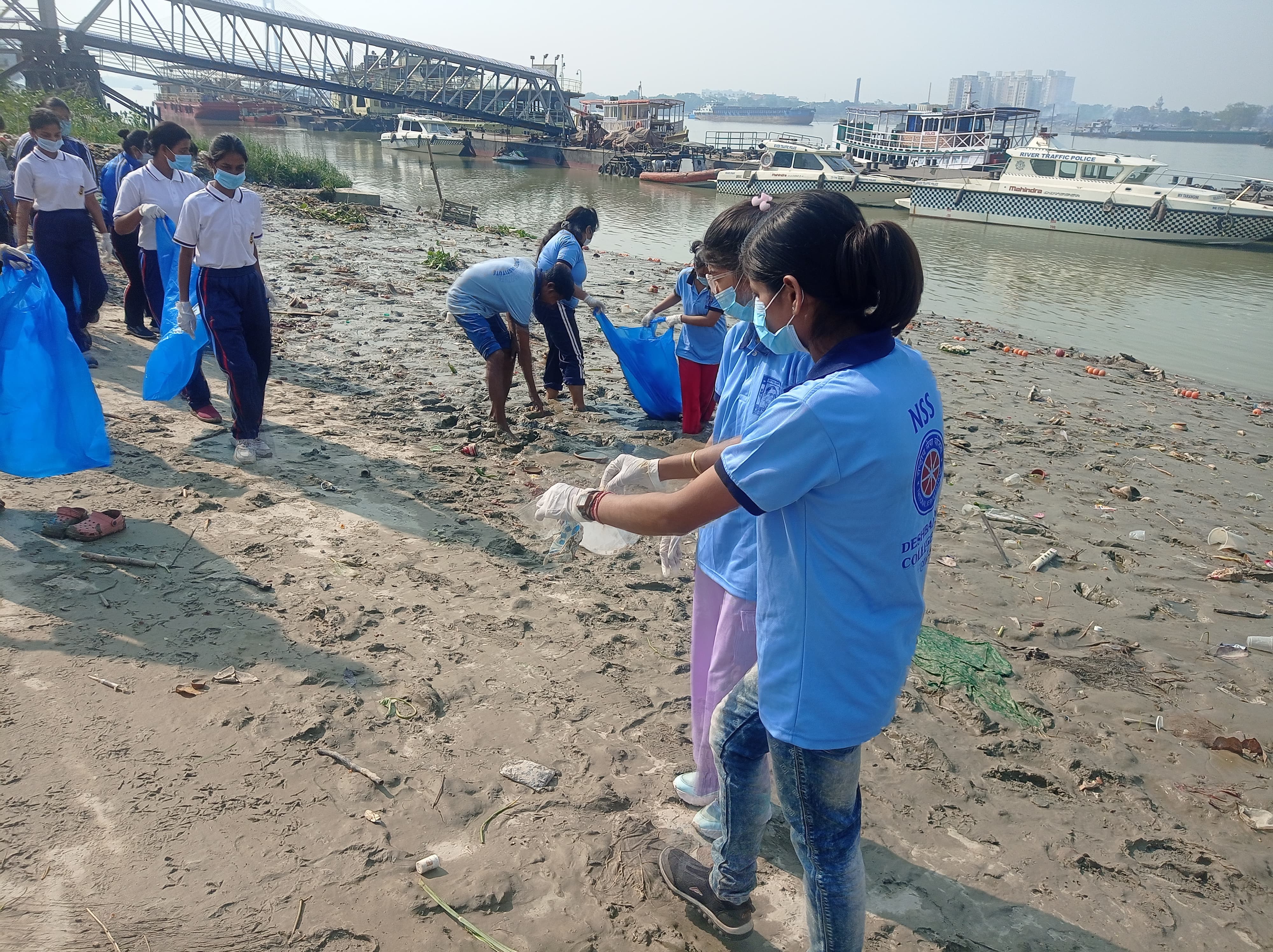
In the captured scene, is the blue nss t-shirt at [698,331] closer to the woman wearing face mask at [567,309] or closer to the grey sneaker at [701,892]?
the woman wearing face mask at [567,309]

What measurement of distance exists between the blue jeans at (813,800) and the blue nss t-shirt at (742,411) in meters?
0.24

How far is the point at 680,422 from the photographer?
6.34 metres

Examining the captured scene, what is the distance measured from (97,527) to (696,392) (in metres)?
3.47

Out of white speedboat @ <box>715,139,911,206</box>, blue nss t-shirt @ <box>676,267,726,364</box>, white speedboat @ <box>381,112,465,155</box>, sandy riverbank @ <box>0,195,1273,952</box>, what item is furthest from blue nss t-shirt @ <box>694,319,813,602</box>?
white speedboat @ <box>381,112,465,155</box>

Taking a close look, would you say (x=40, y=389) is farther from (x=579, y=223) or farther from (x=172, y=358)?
(x=579, y=223)

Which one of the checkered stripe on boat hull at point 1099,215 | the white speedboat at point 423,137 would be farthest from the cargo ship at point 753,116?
the checkered stripe on boat hull at point 1099,215

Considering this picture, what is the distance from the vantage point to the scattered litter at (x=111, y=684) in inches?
108

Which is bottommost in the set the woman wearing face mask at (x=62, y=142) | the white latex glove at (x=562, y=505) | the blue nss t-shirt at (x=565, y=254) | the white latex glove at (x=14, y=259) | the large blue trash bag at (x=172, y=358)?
the large blue trash bag at (x=172, y=358)

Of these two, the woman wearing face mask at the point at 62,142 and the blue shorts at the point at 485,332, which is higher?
the woman wearing face mask at the point at 62,142

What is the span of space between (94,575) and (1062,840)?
363cm

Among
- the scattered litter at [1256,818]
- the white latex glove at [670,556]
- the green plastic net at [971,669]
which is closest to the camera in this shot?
the white latex glove at [670,556]

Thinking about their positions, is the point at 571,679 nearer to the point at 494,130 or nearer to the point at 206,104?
the point at 494,130

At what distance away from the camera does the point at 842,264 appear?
4.83ft

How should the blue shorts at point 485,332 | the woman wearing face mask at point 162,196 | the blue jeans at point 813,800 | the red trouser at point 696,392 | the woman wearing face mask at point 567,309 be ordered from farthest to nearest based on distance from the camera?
the woman wearing face mask at point 567,309 → the red trouser at point 696,392 → the blue shorts at point 485,332 → the woman wearing face mask at point 162,196 → the blue jeans at point 813,800
